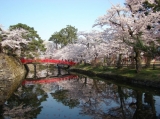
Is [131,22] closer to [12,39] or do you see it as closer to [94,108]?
[94,108]

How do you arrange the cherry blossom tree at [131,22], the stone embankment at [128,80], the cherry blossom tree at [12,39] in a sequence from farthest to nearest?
1. the cherry blossom tree at [12,39]
2. the cherry blossom tree at [131,22]
3. the stone embankment at [128,80]

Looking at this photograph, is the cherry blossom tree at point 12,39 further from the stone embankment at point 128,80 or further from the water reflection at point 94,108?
the water reflection at point 94,108

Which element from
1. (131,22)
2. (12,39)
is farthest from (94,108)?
(12,39)

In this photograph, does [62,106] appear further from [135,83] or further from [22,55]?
[22,55]

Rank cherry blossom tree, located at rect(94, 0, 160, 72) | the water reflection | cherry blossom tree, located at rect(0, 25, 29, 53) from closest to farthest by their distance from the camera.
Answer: the water reflection
cherry blossom tree, located at rect(94, 0, 160, 72)
cherry blossom tree, located at rect(0, 25, 29, 53)

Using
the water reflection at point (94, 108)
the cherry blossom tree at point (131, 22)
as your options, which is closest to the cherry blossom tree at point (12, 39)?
the cherry blossom tree at point (131, 22)

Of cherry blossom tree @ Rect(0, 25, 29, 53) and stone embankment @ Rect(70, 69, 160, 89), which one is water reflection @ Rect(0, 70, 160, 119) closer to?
stone embankment @ Rect(70, 69, 160, 89)

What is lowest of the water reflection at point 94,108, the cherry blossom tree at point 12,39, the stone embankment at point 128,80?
the water reflection at point 94,108

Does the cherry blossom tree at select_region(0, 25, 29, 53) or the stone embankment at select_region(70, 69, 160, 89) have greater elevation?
the cherry blossom tree at select_region(0, 25, 29, 53)

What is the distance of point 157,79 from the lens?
2081 centimetres

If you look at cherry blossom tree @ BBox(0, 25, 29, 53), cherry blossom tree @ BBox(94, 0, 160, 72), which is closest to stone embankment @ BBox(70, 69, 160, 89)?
cherry blossom tree @ BBox(94, 0, 160, 72)

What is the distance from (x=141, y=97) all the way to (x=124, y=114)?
5.21 metres

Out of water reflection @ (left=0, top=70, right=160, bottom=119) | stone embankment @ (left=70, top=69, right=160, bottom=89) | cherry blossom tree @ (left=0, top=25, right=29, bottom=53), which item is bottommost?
water reflection @ (left=0, top=70, right=160, bottom=119)

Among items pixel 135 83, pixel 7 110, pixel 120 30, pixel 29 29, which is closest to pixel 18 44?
pixel 29 29
